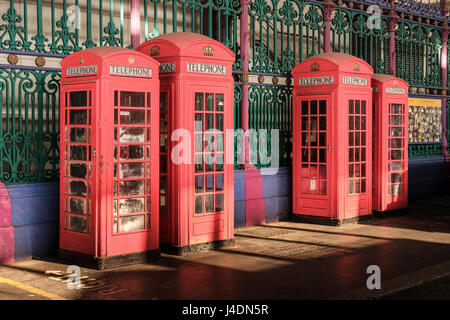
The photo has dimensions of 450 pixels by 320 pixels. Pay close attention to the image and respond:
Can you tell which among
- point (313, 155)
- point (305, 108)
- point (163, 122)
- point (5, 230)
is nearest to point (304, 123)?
point (305, 108)

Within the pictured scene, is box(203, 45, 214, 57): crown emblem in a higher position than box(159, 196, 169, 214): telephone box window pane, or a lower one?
higher

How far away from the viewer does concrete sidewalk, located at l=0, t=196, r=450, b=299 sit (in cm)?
607

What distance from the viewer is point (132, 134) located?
725 cm

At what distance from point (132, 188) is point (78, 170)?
68 centimetres

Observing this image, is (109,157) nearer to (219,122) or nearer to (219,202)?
(219,122)

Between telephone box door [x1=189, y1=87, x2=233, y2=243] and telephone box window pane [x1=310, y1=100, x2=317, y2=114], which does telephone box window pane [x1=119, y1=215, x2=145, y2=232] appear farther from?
telephone box window pane [x1=310, y1=100, x2=317, y2=114]

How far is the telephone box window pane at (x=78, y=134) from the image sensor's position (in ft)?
23.6

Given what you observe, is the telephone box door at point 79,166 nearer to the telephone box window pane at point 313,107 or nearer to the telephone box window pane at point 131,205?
the telephone box window pane at point 131,205

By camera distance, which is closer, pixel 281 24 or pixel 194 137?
pixel 194 137

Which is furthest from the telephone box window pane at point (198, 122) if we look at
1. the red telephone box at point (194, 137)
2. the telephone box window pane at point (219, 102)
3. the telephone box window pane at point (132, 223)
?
the telephone box window pane at point (132, 223)

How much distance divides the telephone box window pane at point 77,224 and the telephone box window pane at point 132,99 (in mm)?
1441

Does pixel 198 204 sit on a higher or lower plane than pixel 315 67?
lower

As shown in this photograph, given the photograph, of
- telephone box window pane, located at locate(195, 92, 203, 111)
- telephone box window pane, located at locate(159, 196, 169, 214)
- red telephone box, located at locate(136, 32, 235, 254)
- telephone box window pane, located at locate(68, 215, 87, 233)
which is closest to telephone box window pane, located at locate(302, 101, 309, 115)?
red telephone box, located at locate(136, 32, 235, 254)
